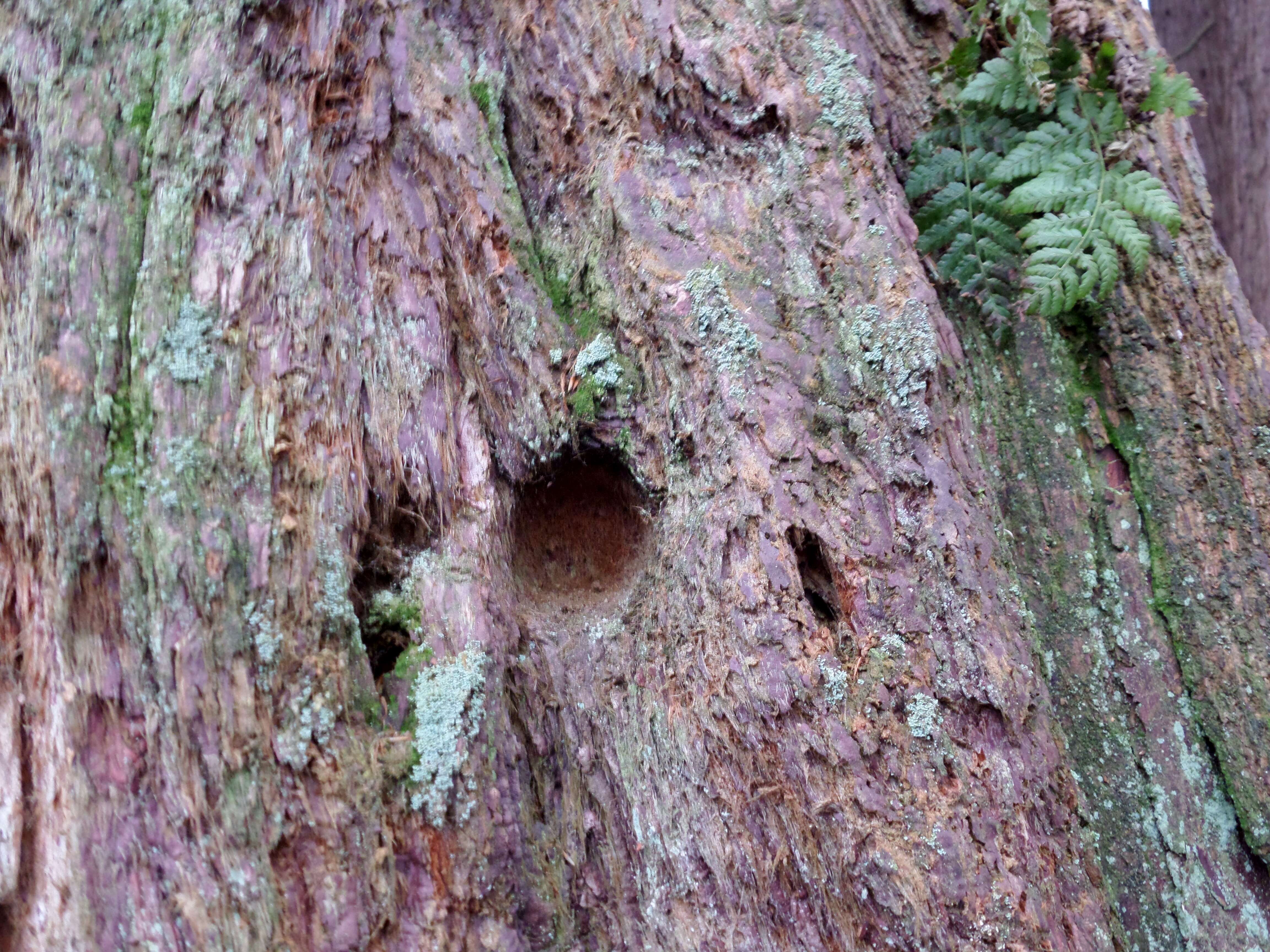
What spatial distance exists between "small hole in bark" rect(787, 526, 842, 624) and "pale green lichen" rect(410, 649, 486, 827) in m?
0.74

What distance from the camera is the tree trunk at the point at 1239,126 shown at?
3.33 m

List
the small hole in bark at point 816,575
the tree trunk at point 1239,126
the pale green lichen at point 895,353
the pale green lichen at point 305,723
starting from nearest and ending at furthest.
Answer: the pale green lichen at point 305,723 < the small hole in bark at point 816,575 < the pale green lichen at point 895,353 < the tree trunk at point 1239,126

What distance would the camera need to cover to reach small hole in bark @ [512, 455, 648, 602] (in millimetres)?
2010

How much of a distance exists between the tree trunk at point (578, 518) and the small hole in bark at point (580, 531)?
0.01 m

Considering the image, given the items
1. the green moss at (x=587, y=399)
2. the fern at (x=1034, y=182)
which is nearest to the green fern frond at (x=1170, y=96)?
the fern at (x=1034, y=182)

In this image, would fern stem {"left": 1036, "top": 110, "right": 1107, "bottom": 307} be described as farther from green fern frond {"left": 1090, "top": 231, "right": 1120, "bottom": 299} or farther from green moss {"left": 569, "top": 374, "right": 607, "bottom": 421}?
green moss {"left": 569, "top": 374, "right": 607, "bottom": 421}

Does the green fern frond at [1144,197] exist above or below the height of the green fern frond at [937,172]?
below

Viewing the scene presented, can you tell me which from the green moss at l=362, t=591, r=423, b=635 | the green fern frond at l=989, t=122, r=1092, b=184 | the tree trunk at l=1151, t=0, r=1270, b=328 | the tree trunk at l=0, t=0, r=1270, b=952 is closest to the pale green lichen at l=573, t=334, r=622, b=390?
the tree trunk at l=0, t=0, r=1270, b=952

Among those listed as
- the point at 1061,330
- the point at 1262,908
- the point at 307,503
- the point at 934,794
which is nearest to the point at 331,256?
the point at 307,503

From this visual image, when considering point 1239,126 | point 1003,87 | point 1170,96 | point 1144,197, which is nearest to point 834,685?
point 1144,197

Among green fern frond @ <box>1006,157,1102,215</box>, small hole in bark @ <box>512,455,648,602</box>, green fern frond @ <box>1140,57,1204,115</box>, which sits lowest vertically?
small hole in bark @ <box>512,455,648,602</box>

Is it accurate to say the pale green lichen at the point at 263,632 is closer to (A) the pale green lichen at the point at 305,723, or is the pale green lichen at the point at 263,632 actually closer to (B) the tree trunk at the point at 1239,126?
(A) the pale green lichen at the point at 305,723

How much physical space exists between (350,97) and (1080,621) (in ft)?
7.57

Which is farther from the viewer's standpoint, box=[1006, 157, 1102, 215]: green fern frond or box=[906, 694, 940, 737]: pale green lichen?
box=[1006, 157, 1102, 215]: green fern frond
